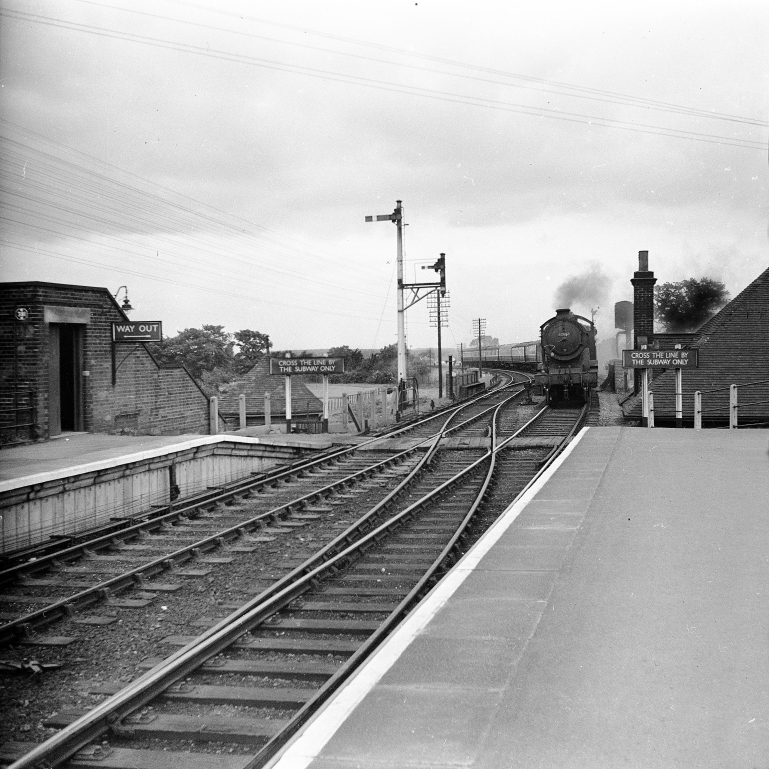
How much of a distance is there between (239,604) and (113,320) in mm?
11926

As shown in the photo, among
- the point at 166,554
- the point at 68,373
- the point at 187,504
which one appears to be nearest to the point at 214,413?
the point at 68,373

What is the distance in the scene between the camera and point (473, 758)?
3.18m

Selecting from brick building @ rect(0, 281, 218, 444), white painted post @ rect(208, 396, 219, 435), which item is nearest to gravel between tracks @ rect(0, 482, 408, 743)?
brick building @ rect(0, 281, 218, 444)

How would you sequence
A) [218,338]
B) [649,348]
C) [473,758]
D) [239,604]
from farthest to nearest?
[218,338] → [649,348] → [239,604] → [473,758]

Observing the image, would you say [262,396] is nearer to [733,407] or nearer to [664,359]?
[664,359]

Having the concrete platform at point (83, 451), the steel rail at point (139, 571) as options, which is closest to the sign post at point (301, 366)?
the concrete platform at point (83, 451)

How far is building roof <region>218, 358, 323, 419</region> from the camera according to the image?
95.0 ft

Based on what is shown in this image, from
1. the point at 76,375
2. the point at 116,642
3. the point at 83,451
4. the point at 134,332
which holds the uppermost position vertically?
the point at 134,332

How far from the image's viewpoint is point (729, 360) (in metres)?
22.8

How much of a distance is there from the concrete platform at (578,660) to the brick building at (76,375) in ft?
37.2

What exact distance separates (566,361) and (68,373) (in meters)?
16.5

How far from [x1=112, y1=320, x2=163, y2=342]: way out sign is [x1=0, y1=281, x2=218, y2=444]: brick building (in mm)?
178

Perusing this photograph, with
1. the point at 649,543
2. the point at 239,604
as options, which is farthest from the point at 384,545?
the point at 649,543

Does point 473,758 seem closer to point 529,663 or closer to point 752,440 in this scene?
point 529,663
